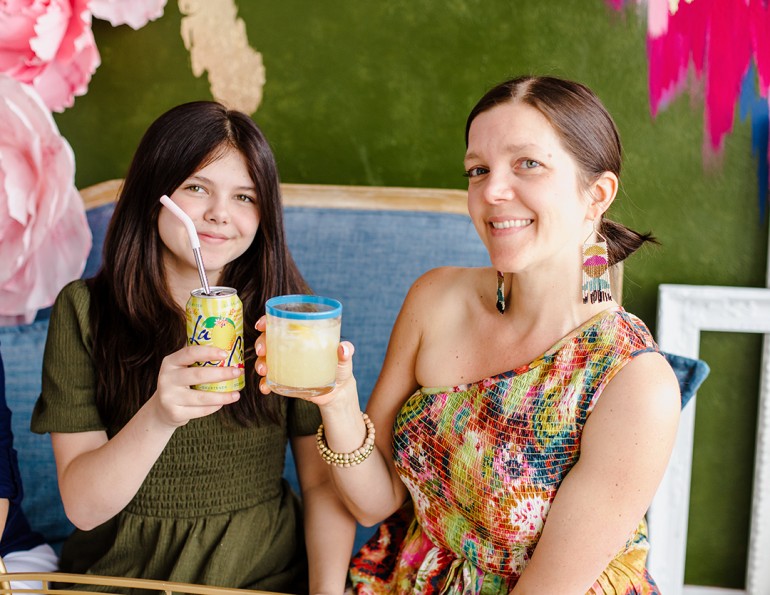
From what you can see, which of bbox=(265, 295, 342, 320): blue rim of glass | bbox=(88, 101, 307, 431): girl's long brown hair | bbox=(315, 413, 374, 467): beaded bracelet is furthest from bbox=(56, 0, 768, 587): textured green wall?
bbox=(265, 295, 342, 320): blue rim of glass

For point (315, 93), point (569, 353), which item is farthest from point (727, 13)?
point (569, 353)

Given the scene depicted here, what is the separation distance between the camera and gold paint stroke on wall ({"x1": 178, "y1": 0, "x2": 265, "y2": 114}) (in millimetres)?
2221

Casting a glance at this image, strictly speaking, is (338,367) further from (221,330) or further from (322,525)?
(322,525)

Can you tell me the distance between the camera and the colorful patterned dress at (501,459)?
4.10 ft

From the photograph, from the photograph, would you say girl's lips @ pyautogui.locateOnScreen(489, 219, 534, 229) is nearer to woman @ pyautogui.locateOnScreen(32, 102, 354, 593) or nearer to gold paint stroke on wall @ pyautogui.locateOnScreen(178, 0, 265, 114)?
woman @ pyautogui.locateOnScreen(32, 102, 354, 593)

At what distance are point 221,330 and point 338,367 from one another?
207 mm

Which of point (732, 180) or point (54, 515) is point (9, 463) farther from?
point (732, 180)

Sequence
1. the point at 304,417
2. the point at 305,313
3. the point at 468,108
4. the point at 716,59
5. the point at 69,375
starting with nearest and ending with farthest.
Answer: the point at 305,313
the point at 69,375
the point at 304,417
the point at 716,59
the point at 468,108

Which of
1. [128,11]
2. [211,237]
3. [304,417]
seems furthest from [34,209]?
[304,417]

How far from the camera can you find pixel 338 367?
1.22 m

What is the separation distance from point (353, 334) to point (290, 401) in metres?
0.40

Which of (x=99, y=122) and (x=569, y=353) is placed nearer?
(x=569, y=353)

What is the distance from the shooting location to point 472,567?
4.42 ft

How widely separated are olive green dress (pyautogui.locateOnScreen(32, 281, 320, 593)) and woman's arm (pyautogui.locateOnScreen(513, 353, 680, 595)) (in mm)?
574
